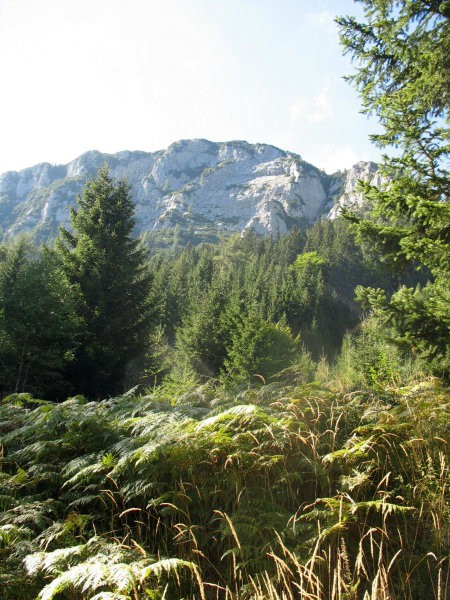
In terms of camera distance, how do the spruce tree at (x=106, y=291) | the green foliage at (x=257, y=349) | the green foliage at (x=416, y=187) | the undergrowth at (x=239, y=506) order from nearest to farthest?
the undergrowth at (x=239, y=506)
the green foliage at (x=416, y=187)
the spruce tree at (x=106, y=291)
the green foliage at (x=257, y=349)

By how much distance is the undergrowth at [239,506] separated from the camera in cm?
242

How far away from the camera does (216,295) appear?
1213 inches

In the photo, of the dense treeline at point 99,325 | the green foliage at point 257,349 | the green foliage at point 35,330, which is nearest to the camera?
the green foliage at point 35,330

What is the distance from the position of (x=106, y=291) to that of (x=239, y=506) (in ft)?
48.6

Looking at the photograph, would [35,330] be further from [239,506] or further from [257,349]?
[257,349]

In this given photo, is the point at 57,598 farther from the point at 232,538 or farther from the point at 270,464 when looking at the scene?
the point at 270,464

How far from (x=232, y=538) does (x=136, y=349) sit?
1461cm

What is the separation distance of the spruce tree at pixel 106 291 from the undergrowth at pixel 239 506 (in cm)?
1112

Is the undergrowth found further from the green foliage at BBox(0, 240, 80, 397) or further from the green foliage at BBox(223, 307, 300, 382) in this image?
the green foliage at BBox(223, 307, 300, 382)

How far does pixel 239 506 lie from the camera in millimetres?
3053

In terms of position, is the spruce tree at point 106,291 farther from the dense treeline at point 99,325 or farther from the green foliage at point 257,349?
the green foliage at point 257,349

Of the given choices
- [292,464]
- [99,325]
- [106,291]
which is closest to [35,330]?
[99,325]

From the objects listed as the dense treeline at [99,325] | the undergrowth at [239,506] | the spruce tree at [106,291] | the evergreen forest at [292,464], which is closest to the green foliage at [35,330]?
the dense treeline at [99,325]

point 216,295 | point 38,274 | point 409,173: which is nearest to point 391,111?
point 409,173
